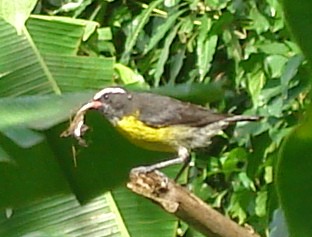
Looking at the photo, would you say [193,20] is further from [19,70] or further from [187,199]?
[187,199]

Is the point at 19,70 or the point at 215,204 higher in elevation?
the point at 19,70

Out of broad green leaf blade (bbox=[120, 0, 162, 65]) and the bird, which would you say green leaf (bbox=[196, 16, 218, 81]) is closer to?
broad green leaf blade (bbox=[120, 0, 162, 65])

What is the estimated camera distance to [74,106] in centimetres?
87

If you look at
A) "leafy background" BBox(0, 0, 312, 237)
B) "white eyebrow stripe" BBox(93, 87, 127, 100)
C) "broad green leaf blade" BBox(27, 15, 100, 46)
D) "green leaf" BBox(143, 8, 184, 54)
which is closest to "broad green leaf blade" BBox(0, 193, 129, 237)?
"leafy background" BBox(0, 0, 312, 237)

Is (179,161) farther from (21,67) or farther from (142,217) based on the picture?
(21,67)

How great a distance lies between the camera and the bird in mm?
1270

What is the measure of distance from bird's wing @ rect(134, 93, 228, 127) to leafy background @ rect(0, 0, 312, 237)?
0.14ft

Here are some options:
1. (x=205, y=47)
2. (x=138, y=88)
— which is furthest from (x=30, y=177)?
(x=205, y=47)

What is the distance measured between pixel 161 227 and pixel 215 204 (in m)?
0.98

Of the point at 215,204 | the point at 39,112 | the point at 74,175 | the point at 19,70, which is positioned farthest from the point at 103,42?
the point at 39,112

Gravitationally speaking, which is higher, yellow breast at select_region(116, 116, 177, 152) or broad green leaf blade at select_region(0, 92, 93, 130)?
broad green leaf blade at select_region(0, 92, 93, 130)

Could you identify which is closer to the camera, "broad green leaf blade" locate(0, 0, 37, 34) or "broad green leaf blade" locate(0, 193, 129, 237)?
"broad green leaf blade" locate(0, 0, 37, 34)

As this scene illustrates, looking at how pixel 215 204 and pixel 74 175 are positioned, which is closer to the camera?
pixel 74 175

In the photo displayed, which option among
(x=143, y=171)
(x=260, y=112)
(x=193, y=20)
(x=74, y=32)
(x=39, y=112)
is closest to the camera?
(x=39, y=112)
